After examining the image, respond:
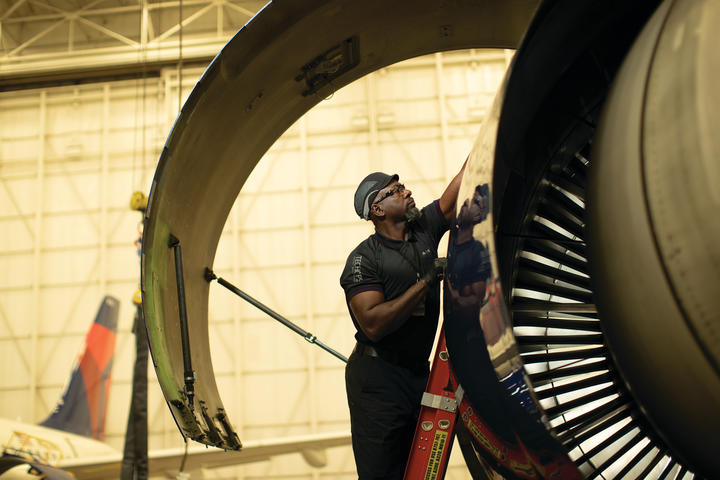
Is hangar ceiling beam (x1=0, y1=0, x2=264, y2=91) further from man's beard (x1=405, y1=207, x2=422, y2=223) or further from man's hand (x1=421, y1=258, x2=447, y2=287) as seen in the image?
man's hand (x1=421, y1=258, x2=447, y2=287)

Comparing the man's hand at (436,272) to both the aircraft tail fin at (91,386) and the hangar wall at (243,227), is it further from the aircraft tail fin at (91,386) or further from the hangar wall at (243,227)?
the hangar wall at (243,227)

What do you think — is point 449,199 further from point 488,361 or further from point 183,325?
point 488,361

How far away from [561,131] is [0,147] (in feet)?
50.3

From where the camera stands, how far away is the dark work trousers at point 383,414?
224cm

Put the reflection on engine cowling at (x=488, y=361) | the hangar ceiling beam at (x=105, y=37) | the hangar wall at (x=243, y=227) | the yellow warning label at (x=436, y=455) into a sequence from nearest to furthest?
the reflection on engine cowling at (x=488, y=361) → the yellow warning label at (x=436, y=455) → the hangar wall at (x=243, y=227) → the hangar ceiling beam at (x=105, y=37)

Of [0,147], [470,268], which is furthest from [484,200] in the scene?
[0,147]

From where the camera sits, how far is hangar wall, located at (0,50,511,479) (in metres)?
12.5

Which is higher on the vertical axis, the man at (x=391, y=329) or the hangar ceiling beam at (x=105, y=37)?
the hangar ceiling beam at (x=105, y=37)

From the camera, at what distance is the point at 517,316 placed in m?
1.95

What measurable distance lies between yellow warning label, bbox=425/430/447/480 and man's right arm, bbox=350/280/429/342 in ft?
1.33

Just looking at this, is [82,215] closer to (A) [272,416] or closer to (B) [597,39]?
(A) [272,416]

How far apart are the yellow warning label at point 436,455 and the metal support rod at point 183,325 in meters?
0.81

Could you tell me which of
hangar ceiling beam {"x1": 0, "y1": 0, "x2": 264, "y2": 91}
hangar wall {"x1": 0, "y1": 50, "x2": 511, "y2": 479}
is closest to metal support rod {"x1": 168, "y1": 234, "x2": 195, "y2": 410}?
hangar wall {"x1": 0, "y1": 50, "x2": 511, "y2": 479}

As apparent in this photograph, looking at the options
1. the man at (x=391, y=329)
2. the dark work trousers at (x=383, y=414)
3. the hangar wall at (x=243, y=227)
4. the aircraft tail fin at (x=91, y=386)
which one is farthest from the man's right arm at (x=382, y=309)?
the hangar wall at (x=243, y=227)
